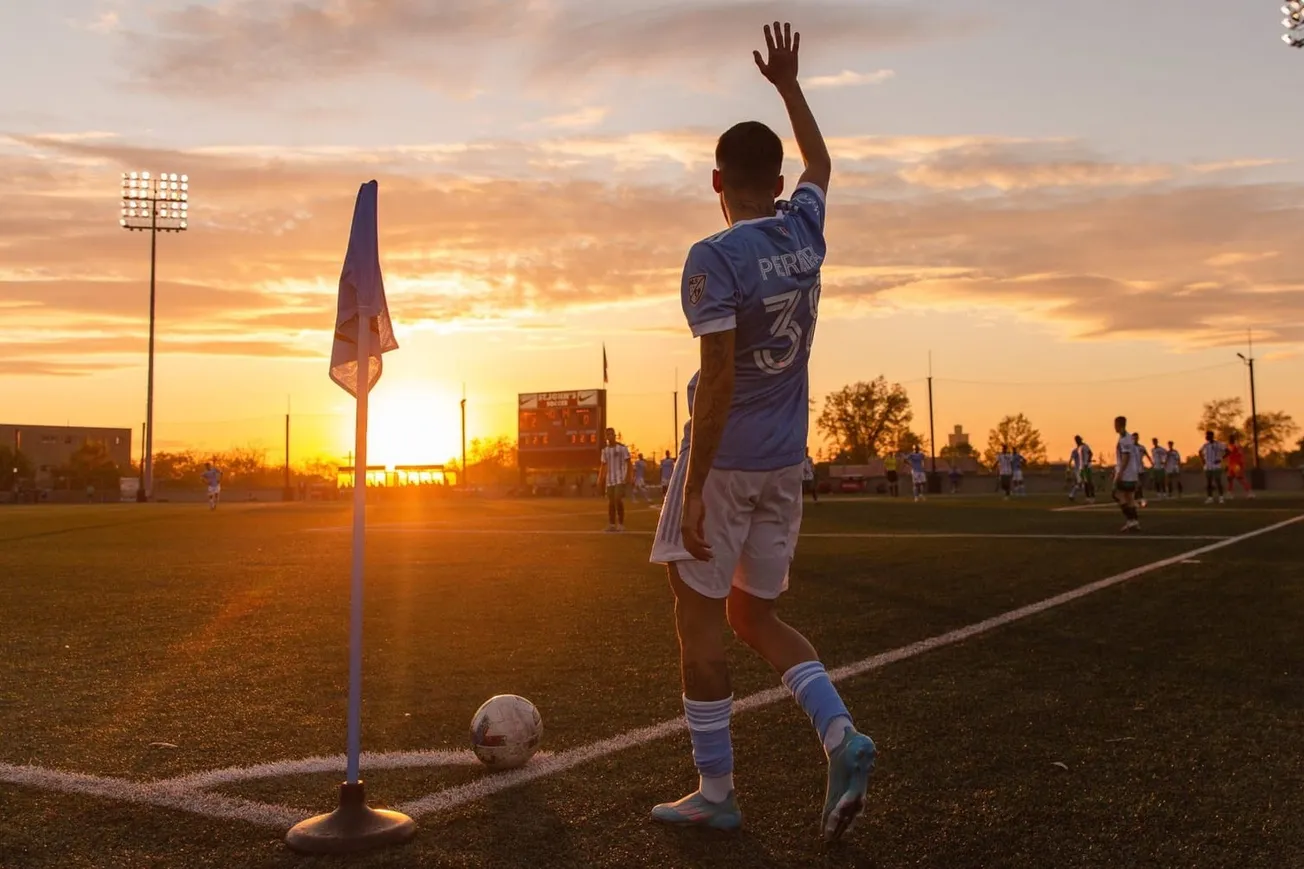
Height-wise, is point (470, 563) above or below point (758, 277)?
below

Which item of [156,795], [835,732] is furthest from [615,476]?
[835,732]

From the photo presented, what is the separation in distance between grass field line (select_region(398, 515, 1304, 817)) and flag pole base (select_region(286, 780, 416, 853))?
0.79 feet

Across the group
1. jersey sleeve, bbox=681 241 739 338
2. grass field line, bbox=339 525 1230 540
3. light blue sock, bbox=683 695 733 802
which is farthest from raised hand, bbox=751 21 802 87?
grass field line, bbox=339 525 1230 540

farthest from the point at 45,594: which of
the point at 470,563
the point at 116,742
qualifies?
the point at 116,742

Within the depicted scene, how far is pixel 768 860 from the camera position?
10.6 feet

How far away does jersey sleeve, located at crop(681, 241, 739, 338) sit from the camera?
3.33 meters

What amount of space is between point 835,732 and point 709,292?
1.37 meters

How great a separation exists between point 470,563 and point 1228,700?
1038 cm

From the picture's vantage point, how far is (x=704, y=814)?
3.52 m

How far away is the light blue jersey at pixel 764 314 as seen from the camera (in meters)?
3.36

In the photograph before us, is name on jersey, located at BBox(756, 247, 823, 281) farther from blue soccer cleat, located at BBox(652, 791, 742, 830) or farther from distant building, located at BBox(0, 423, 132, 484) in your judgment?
distant building, located at BBox(0, 423, 132, 484)

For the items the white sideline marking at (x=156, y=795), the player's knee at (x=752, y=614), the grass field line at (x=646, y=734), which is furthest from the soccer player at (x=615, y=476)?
the player's knee at (x=752, y=614)

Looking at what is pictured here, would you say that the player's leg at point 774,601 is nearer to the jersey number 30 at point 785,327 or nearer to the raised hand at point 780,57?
the jersey number 30 at point 785,327

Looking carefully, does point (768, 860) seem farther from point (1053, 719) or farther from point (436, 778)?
point (1053, 719)
